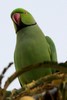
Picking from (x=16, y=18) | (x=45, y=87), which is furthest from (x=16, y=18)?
(x=45, y=87)

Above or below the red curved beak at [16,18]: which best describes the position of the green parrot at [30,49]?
below

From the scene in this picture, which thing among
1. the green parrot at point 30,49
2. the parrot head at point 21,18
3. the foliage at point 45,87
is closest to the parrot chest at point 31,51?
the green parrot at point 30,49

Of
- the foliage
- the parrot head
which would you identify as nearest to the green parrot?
the parrot head

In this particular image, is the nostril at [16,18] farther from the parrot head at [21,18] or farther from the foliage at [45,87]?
the foliage at [45,87]

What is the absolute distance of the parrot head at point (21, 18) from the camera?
331 cm

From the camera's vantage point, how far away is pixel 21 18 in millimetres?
3404

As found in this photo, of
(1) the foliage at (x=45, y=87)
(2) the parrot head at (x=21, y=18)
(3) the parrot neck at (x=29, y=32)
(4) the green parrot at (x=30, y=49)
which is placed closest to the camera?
(1) the foliage at (x=45, y=87)

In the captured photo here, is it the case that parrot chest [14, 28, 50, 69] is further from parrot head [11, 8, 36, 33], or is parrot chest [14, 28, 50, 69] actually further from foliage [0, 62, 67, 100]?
foliage [0, 62, 67, 100]

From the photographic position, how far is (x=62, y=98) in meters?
0.43

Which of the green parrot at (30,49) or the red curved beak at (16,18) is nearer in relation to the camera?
the green parrot at (30,49)

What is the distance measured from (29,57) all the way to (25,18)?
74 centimetres

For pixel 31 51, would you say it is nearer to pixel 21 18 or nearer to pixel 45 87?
pixel 21 18

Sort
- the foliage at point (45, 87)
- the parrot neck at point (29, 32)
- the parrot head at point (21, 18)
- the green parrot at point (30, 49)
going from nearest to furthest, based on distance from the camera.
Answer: the foliage at point (45, 87), the green parrot at point (30, 49), the parrot neck at point (29, 32), the parrot head at point (21, 18)

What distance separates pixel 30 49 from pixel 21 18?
2.12 feet
